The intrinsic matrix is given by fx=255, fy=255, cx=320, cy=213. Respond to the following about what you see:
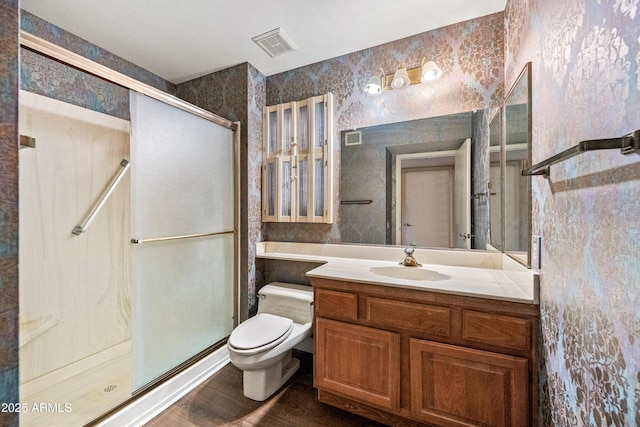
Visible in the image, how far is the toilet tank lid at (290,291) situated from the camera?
1875 millimetres

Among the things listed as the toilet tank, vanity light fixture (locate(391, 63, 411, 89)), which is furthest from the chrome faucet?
vanity light fixture (locate(391, 63, 411, 89))

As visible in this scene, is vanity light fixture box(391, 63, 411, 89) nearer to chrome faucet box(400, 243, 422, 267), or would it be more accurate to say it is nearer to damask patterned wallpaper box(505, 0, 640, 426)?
damask patterned wallpaper box(505, 0, 640, 426)

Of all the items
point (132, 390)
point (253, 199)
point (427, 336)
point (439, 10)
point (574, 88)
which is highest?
point (439, 10)

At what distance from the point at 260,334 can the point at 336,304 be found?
0.55 meters

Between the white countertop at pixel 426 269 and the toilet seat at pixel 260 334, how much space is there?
0.46m

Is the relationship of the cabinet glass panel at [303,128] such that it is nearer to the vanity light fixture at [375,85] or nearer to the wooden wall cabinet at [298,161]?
the wooden wall cabinet at [298,161]

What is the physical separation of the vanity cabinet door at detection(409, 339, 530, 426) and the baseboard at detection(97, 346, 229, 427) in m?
1.42

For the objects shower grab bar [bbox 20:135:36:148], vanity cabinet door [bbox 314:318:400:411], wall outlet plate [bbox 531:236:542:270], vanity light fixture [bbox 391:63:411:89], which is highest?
vanity light fixture [bbox 391:63:411:89]

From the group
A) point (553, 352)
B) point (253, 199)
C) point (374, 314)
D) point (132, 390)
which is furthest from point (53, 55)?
point (553, 352)

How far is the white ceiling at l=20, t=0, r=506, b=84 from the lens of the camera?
1522 mm

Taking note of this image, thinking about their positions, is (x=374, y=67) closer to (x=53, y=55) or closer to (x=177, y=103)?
(x=177, y=103)

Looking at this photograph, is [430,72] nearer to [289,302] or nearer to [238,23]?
[238,23]

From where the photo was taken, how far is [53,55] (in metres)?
1.09

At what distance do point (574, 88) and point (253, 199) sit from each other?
1.97 m
